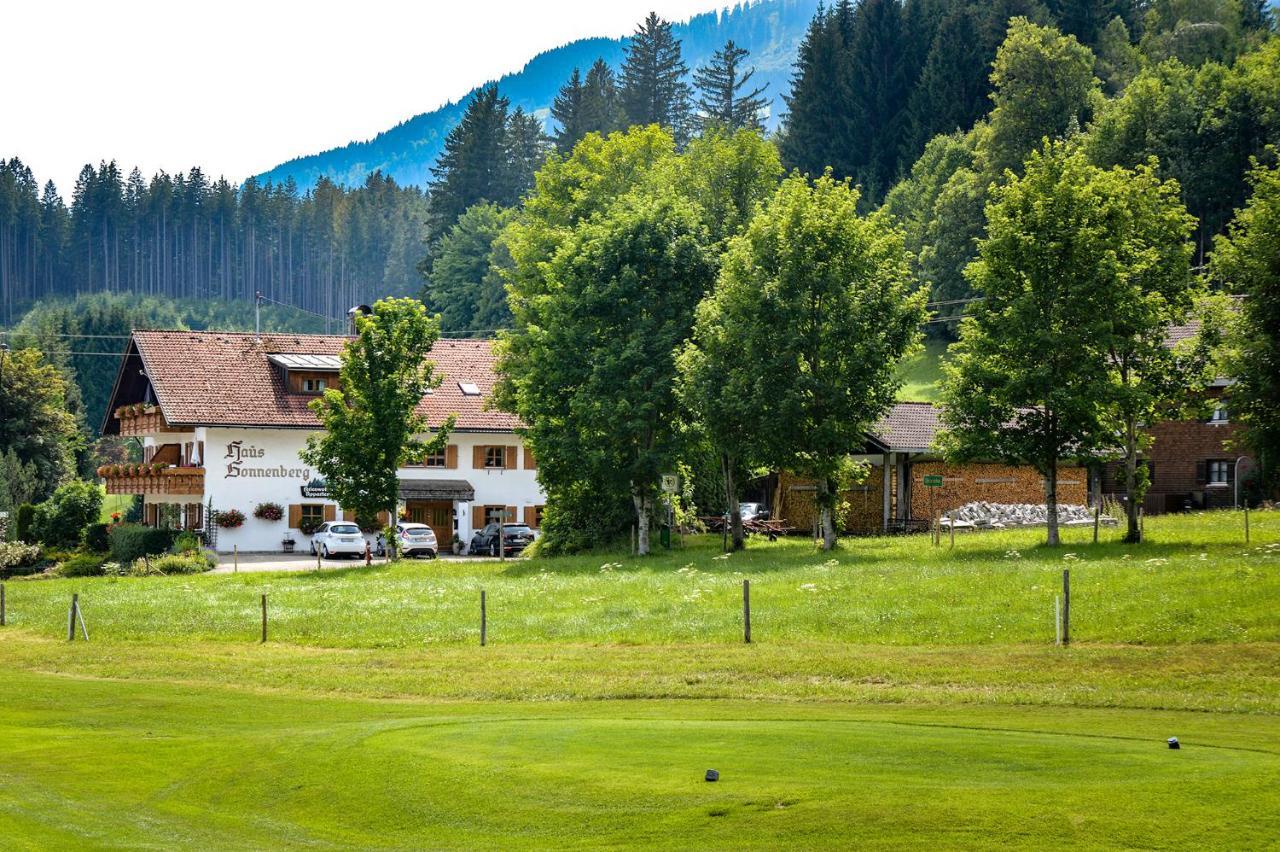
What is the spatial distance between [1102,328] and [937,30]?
9919 cm

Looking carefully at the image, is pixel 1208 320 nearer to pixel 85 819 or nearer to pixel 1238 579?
pixel 1238 579

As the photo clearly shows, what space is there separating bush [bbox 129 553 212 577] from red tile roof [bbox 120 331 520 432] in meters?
11.5

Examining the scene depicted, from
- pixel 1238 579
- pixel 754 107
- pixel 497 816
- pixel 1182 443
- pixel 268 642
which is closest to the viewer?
pixel 497 816

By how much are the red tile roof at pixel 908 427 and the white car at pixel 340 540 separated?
22.4 metres

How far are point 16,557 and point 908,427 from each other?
122ft

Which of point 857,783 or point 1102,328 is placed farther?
point 1102,328

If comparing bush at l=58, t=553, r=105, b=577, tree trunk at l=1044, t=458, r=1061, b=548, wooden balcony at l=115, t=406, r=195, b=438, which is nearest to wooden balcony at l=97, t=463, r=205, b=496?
wooden balcony at l=115, t=406, r=195, b=438

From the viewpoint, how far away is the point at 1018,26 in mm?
106750

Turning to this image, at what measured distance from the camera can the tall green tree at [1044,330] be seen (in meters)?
45.2

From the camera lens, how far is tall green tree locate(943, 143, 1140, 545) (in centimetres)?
4519

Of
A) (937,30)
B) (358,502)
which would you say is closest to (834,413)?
(358,502)

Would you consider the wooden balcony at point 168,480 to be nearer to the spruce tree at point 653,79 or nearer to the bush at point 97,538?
the bush at point 97,538

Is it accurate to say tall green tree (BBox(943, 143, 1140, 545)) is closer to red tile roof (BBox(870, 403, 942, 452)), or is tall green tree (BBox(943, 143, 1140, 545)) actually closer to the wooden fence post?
red tile roof (BBox(870, 403, 942, 452))

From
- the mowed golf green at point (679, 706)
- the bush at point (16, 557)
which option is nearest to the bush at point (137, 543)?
the bush at point (16, 557)
